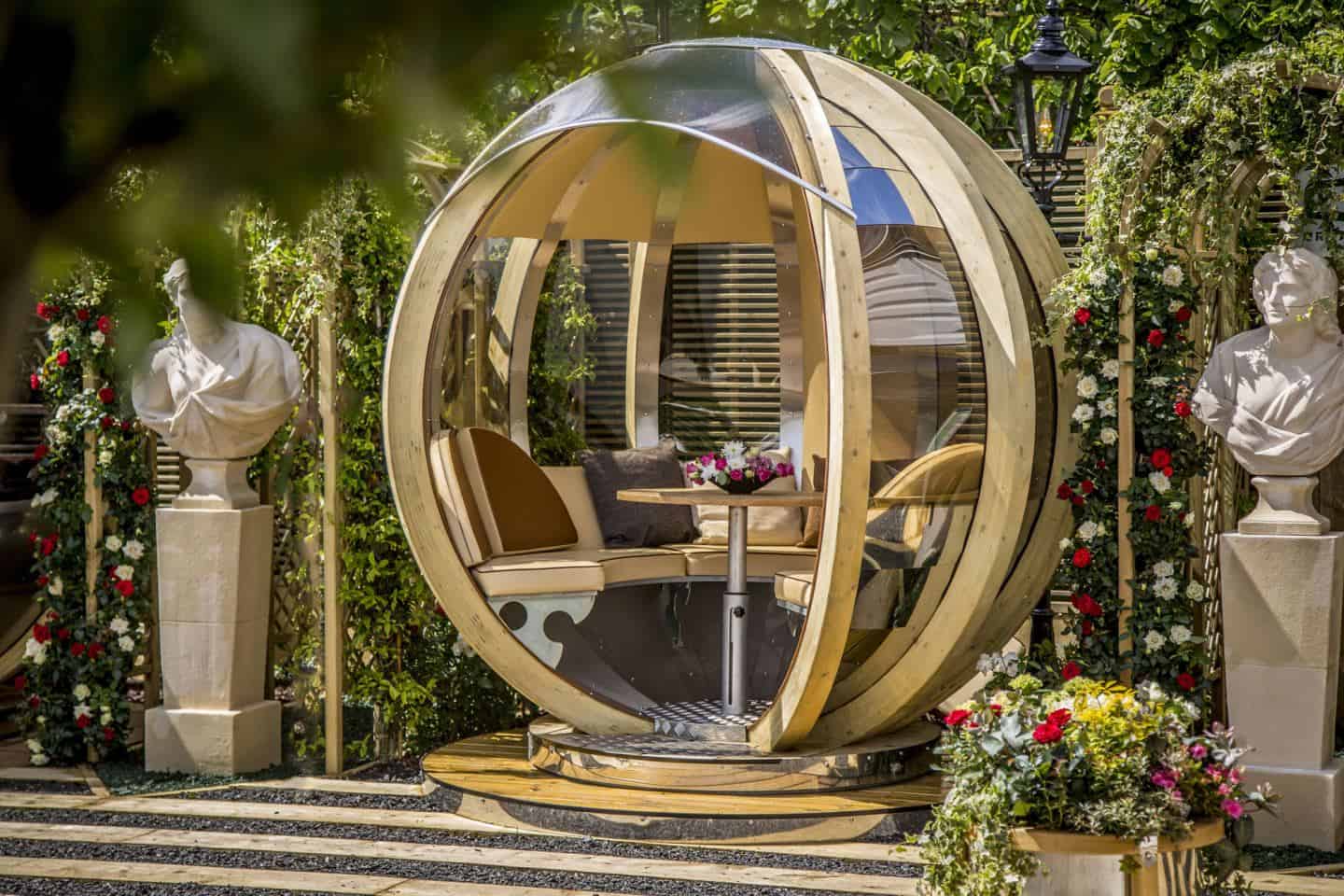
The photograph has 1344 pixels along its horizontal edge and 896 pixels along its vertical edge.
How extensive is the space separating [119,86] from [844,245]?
520cm

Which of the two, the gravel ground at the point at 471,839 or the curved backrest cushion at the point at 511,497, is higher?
the curved backrest cushion at the point at 511,497

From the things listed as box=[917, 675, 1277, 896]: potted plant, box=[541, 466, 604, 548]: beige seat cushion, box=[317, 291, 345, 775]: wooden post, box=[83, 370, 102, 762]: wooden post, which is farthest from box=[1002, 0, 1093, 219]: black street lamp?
box=[83, 370, 102, 762]: wooden post

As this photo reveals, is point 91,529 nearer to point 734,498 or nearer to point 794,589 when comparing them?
point 734,498

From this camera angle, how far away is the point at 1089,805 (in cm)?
389

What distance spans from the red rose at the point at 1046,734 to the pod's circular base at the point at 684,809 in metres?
1.90

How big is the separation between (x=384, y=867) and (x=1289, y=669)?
3134 mm

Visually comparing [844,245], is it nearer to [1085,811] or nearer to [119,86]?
[1085,811]

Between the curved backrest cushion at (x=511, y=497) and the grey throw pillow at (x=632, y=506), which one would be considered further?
the grey throw pillow at (x=632, y=506)

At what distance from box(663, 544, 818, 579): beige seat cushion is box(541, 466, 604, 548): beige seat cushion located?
1.39 ft

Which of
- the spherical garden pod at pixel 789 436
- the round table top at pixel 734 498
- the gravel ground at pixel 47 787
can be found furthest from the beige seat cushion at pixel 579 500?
the gravel ground at pixel 47 787

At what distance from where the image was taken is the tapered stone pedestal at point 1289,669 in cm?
549

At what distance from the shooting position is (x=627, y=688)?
276 inches

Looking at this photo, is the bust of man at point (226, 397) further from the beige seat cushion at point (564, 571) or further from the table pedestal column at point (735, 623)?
the table pedestal column at point (735, 623)

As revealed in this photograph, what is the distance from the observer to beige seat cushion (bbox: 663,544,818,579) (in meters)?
7.27
